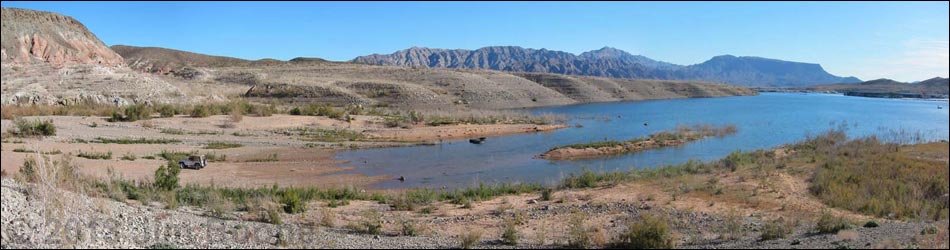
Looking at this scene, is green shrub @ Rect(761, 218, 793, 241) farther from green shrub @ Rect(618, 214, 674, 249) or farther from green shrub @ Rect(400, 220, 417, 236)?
green shrub @ Rect(400, 220, 417, 236)

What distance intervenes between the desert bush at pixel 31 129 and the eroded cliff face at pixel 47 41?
32.1ft

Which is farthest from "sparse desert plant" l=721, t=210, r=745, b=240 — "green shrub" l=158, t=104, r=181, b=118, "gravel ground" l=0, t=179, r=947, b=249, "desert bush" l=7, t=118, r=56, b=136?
"green shrub" l=158, t=104, r=181, b=118

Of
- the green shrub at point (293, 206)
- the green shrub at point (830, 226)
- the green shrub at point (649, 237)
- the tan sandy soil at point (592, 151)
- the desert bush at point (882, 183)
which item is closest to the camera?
the green shrub at point (649, 237)

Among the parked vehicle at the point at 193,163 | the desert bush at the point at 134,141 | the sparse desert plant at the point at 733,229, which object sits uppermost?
the desert bush at the point at 134,141

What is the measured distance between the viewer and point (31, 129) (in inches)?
944

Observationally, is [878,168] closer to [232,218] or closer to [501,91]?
[232,218]

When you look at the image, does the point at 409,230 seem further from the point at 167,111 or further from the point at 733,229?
the point at 167,111

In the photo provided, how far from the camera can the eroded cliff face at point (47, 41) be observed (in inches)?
1428

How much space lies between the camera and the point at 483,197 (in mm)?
15453

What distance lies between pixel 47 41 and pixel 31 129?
79.2 feet

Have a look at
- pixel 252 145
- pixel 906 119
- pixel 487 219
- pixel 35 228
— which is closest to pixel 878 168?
pixel 487 219

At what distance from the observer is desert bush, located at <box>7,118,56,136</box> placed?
23859mm

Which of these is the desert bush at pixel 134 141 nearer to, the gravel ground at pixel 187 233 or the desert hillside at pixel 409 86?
the gravel ground at pixel 187 233

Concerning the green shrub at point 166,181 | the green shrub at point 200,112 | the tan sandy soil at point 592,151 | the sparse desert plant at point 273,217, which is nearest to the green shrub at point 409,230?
the sparse desert plant at point 273,217
